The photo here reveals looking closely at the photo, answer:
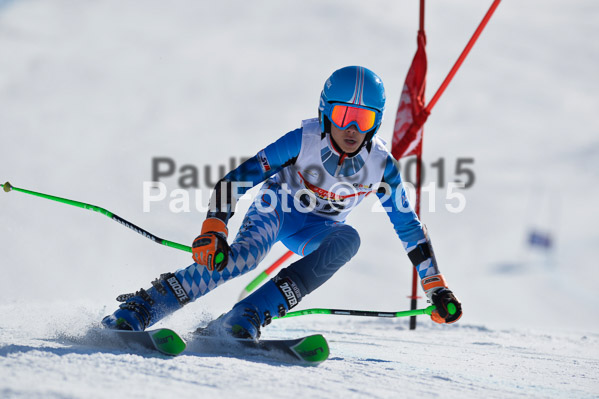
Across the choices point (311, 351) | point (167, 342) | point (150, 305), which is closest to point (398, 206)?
point (311, 351)

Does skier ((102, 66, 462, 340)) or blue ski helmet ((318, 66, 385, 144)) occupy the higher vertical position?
blue ski helmet ((318, 66, 385, 144))

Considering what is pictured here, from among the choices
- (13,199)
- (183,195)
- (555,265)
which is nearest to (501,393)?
(13,199)

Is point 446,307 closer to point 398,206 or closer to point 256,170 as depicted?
point 398,206

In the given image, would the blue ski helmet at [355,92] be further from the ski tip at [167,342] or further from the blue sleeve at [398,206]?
the ski tip at [167,342]

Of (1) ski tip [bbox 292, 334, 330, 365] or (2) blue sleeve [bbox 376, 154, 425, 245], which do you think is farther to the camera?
(2) blue sleeve [bbox 376, 154, 425, 245]

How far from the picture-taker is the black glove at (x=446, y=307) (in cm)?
293

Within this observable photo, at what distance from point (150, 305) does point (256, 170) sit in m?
0.90

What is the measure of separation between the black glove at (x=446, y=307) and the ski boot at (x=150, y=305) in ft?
4.28

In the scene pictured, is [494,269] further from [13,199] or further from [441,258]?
[13,199]

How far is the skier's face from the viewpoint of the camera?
3168mm

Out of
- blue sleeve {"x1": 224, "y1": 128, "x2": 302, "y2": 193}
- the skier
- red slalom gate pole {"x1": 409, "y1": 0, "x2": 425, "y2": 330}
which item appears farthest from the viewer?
red slalom gate pole {"x1": 409, "y1": 0, "x2": 425, "y2": 330}

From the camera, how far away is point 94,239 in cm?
621

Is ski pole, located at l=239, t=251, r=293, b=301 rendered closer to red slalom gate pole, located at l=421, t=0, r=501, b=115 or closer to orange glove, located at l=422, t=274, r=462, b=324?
red slalom gate pole, located at l=421, t=0, r=501, b=115

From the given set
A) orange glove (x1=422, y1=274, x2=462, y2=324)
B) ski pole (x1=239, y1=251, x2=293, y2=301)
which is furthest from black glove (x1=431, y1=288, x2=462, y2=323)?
ski pole (x1=239, y1=251, x2=293, y2=301)
